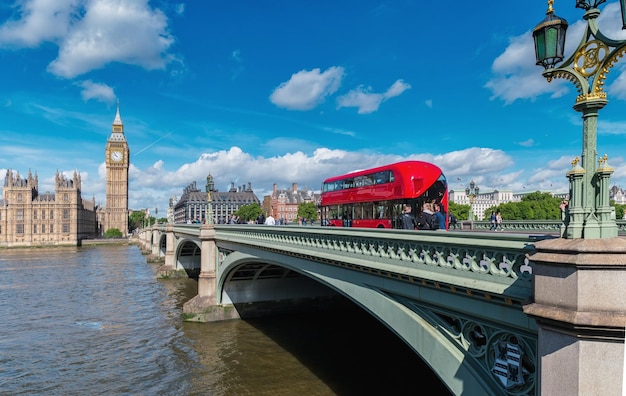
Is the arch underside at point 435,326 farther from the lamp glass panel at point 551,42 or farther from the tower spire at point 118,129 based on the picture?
the tower spire at point 118,129

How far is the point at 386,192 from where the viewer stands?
20.4 meters

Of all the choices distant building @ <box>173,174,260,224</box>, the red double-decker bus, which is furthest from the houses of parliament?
the red double-decker bus

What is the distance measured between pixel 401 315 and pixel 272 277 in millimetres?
19297

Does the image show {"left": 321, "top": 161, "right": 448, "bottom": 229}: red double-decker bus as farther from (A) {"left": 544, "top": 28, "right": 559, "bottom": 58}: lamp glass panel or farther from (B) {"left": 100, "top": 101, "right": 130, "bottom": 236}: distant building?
(B) {"left": 100, "top": 101, "right": 130, "bottom": 236}: distant building

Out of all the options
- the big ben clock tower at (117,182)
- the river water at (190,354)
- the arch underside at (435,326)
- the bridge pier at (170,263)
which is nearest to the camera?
the arch underside at (435,326)

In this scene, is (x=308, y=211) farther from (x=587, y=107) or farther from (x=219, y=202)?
(x=587, y=107)

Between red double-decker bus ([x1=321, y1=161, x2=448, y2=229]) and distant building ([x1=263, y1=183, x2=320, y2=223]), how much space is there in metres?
113

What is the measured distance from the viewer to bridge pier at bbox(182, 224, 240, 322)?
25781 mm

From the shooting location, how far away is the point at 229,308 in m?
26.4

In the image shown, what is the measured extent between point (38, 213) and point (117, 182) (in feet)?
160

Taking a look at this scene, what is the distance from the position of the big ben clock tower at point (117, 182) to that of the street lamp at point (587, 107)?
535 ft

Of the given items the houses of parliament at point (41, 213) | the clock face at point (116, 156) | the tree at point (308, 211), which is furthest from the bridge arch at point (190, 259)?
the clock face at point (116, 156)

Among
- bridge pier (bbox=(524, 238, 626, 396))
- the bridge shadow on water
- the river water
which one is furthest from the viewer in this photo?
the river water

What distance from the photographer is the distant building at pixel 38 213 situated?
4429 inches
